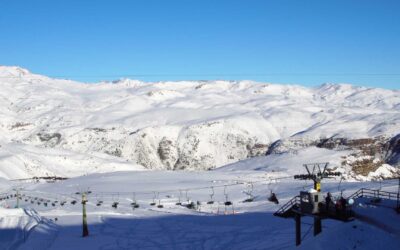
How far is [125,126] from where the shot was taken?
641 feet

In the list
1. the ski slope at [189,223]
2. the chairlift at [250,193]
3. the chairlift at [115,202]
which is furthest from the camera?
the chairlift at [250,193]

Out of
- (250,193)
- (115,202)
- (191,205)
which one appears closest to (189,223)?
(191,205)

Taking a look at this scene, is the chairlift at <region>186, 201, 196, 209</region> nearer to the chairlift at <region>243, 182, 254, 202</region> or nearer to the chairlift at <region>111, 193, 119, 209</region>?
the chairlift at <region>243, 182, 254, 202</region>

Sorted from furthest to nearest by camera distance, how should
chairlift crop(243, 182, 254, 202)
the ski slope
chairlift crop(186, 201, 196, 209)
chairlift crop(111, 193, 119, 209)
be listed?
chairlift crop(243, 182, 254, 202)
chairlift crop(111, 193, 119, 209)
chairlift crop(186, 201, 196, 209)
the ski slope

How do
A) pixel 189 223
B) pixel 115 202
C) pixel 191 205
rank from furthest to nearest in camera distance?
pixel 115 202 → pixel 191 205 → pixel 189 223

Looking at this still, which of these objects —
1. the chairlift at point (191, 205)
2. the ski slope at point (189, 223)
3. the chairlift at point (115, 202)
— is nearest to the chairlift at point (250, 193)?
the ski slope at point (189, 223)

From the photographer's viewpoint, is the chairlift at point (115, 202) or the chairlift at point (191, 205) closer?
the chairlift at point (191, 205)

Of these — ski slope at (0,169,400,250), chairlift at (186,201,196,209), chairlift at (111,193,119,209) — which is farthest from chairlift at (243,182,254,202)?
chairlift at (111,193,119,209)

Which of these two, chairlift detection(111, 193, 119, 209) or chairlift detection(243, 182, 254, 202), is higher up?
chairlift detection(243, 182, 254, 202)

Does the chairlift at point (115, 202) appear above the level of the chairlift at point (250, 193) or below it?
below

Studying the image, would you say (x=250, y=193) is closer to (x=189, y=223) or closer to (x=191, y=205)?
(x=191, y=205)

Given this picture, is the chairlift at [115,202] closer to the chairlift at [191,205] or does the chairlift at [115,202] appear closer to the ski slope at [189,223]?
the ski slope at [189,223]

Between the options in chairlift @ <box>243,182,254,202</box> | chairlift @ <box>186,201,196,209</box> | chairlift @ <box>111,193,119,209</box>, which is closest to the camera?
chairlift @ <box>186,201,196,209</box>

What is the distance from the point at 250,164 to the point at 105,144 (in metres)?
70.3
